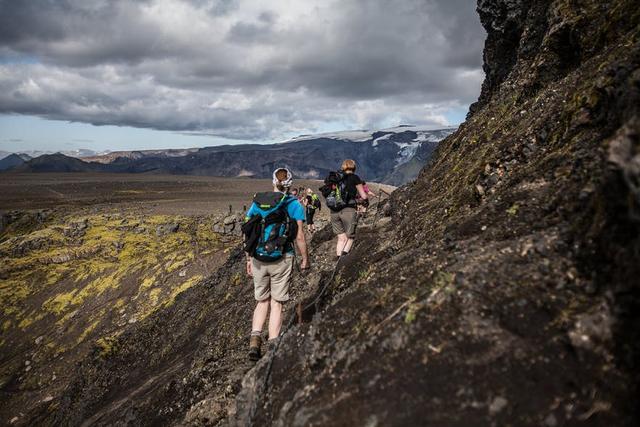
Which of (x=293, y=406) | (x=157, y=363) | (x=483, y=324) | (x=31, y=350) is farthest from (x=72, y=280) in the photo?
(x=483, y=324)

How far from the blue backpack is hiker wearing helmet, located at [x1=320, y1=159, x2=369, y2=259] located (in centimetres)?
402

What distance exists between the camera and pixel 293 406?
5.36m

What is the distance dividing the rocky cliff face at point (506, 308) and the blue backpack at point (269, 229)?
1535mm

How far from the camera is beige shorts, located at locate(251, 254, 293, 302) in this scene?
26.2 feet

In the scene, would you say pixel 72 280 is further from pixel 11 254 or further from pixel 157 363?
pixel 157 363

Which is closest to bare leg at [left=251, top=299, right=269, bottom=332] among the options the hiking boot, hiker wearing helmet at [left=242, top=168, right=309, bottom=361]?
hiker wearing helmet at [left=242, top=168, right=309, bottom=361]

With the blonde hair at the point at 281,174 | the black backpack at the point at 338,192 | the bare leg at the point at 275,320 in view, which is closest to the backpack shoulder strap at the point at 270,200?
the blonde hair at the point at 281,174

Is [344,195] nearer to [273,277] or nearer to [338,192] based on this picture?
[338,192]

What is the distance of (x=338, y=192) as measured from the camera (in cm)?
1175

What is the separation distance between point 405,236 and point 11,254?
4183 centimetres

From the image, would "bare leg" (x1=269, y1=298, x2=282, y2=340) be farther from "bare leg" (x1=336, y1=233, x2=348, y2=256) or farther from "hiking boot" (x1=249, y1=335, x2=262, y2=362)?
"bare leg" (x1=336, y1=233, x2=348, y2=256)

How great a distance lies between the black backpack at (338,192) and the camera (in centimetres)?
1169

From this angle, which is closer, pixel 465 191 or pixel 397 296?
pixel 397 296

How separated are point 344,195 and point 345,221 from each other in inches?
35.5
